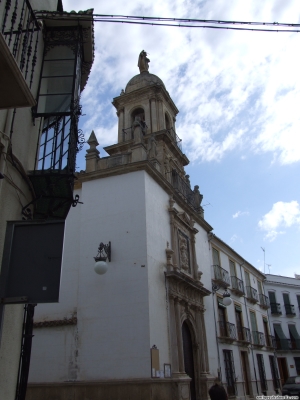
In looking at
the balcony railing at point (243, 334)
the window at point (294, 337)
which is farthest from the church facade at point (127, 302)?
the window at point (294, 337)

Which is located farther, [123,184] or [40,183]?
[123,184]

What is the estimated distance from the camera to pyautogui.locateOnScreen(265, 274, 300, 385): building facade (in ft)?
99.1

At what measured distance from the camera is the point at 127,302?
12.4 metres

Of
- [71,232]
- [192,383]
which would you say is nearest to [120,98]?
[71,232]

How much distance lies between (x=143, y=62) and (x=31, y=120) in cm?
1797

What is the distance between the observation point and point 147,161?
47.3 feet

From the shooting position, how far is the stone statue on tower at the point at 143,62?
22458 millimetres

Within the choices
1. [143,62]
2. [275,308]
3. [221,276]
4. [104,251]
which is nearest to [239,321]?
[221,276]

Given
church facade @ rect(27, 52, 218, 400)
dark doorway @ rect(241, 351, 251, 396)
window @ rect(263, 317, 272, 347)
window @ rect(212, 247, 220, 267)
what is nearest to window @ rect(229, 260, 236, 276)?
window @ rect(212, 247, 220, 267)

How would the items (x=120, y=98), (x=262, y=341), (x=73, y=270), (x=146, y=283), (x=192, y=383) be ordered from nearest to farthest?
1. (x=146, y=283)
2. (x=73, y=270)
3. (x=192, y=383)
4. (x=120, y=98)
5. (x=262, y=341)

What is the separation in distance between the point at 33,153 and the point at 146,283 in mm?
7429

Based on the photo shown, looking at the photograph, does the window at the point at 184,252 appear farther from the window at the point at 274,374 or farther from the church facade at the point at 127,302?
the window at the point at 274,374

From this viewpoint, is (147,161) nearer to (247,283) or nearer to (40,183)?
(40,183)

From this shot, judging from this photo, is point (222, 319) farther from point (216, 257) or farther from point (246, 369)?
point (246, 369)
